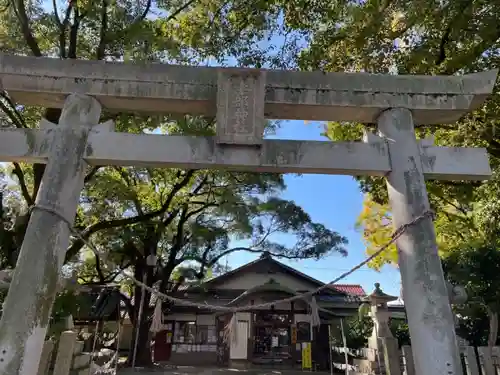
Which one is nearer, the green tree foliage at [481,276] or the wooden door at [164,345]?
the green tree foliage at [481,276]

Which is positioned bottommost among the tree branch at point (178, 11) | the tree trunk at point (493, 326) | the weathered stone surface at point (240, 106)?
the tree trunk at point (493, 326)

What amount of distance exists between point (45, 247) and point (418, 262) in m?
3.51

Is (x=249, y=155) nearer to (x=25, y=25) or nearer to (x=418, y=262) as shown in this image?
(x=418, y=262)

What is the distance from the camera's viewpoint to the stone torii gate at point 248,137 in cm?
382

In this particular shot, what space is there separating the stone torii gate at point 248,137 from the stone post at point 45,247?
1 cm

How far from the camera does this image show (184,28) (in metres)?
8.33

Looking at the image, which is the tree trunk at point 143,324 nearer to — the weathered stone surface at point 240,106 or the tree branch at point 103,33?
the tree branch at point 103,33

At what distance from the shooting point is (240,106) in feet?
14.4

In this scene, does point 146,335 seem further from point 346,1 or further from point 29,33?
point 346,1

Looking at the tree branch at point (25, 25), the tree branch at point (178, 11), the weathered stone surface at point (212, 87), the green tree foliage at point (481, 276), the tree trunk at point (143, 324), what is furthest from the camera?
the tree trunk at point (143, 324)

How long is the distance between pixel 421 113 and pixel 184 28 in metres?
5.54

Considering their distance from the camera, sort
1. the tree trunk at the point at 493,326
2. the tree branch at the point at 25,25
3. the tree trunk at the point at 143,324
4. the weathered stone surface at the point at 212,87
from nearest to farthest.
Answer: the weathered stone surface at the point at 212,87, the tree trunk at the point at 493,326, the tree branch at the point at 25,25, the tree trunk at the point at 143,324

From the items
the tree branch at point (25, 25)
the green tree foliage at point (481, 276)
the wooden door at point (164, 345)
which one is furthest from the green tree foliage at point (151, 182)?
the green tree foliage at point (481, 276)

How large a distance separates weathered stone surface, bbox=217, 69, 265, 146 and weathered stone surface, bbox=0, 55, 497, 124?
140 millimetres
